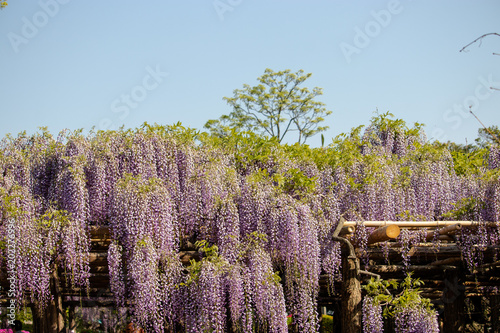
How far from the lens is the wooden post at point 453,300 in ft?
35.0

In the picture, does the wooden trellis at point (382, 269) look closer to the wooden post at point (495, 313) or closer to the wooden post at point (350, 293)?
the wooden post at point (350, 293)

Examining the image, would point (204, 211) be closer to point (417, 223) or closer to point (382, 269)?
point (417, 223)

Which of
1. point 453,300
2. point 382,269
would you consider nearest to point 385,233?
point 382,269

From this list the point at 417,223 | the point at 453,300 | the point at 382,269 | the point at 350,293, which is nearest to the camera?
the point at 417,223

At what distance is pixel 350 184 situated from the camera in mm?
9586

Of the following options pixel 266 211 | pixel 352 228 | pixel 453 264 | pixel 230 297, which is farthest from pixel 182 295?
pixel 453 264

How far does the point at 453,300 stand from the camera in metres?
10.8

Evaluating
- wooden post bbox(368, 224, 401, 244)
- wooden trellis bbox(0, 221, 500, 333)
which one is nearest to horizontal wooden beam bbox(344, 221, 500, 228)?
wooden trellis bbox(0, 221, 500, 333)

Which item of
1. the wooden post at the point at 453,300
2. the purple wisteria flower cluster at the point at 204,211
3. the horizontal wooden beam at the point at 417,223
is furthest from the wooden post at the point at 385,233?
the wooden post at the point at 453,300

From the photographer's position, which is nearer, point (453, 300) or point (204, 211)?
point (204, 211)

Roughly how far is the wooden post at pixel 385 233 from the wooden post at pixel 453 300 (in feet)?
10.2

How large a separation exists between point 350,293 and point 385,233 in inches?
55.6

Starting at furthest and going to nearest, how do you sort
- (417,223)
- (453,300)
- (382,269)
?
(453,300)
(382,269)
(417,223)

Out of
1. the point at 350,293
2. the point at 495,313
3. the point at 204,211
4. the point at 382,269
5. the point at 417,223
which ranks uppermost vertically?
the point at 204,211
